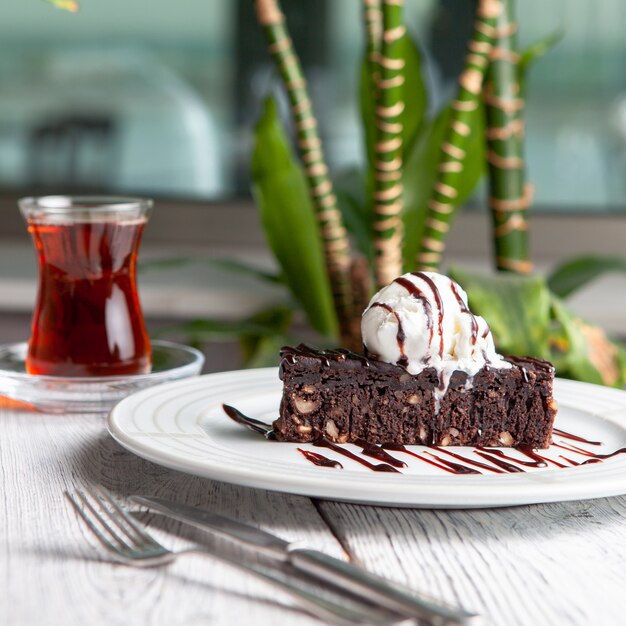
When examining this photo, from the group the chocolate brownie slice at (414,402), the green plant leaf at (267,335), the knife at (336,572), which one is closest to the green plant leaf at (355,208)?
the green plant leaf at (267,335)

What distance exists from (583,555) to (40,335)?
539 mm

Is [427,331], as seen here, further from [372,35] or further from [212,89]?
[212,89]

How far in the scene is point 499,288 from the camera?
4.33ft

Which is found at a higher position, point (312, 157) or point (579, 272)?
point (312, 157)

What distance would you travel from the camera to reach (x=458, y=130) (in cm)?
147

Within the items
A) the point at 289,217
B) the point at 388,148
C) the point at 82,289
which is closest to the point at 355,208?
the point at 289,217

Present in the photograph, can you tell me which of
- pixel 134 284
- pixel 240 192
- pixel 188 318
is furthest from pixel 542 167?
pixel 134 284

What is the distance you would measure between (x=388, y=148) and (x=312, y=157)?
0.15 m

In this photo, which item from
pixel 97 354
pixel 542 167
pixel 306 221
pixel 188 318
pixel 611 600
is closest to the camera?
pixel 611 600

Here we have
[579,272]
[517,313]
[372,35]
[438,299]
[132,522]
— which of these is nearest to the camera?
[132,522]

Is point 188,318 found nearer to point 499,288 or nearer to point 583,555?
point 499,288

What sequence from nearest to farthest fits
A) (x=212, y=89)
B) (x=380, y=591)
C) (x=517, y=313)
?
(x=380, y=591) → (x=517, y=313) → (x=212, y=89)

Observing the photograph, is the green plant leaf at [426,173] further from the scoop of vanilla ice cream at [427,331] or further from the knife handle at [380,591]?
the knife handle at [380,591]

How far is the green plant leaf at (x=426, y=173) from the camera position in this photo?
1.72m
